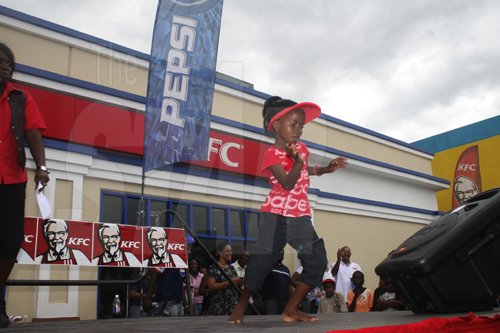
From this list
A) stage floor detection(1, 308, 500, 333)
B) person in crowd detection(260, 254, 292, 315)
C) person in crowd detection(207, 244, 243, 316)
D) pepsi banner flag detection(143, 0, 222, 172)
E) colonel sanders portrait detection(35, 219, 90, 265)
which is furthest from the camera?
person in crowd detection(260, 254, 292, 315)

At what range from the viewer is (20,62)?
6809 millimetres

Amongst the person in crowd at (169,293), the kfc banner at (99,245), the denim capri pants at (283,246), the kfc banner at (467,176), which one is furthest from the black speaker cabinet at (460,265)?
the kfc banner at (467,176)

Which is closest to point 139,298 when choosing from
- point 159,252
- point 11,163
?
point 159,252

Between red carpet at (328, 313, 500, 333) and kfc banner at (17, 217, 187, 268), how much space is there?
2718 millimetres

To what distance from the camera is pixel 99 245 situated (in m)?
4.42

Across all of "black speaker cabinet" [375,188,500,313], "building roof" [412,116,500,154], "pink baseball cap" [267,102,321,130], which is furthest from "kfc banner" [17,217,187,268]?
"building roof" [412,116,500,154]

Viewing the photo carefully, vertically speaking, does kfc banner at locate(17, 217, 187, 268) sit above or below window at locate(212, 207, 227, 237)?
below

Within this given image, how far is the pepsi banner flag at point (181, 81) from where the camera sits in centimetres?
261

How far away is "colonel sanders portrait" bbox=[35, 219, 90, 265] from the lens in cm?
407

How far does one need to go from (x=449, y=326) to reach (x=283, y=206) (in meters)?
1.14

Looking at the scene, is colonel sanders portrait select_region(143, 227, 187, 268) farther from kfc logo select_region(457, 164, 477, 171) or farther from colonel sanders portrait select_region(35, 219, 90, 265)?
kfc logo select_region(457, 164, 477, 171)

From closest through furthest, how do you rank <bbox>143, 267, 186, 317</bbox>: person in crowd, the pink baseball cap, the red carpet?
the red carpet → the pink baseball cap → <bbox>143, 267, 186, 317</bbox>: person in crowd

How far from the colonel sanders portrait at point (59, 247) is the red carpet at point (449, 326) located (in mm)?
3008

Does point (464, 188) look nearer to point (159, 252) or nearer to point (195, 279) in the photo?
point (195, 279)
